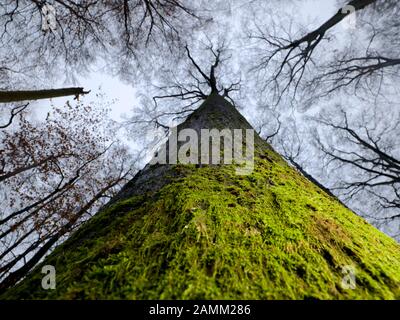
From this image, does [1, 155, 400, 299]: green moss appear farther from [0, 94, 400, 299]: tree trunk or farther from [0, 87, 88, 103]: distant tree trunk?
[0, 87, 88, 103]: distant tree trunk

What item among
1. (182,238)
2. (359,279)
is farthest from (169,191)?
(359,279)

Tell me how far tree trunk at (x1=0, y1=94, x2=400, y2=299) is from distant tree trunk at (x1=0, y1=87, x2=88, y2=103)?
3907 millimetres

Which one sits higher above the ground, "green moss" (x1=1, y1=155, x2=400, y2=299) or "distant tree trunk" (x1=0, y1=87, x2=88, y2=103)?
"distant tree trunk" (x1=0, y1=87, x2=88, y2=103)

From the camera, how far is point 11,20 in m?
6.79

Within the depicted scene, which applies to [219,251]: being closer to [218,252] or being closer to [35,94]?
[218,252]

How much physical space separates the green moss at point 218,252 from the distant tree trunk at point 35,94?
3908 millimetres

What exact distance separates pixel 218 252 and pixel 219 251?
1 centimetres

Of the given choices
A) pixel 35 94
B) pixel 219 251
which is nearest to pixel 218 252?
pixel 219 251

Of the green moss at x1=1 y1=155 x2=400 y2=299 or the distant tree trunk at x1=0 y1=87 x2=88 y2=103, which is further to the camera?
the distant tree trunk at x1=0 y1=87 x2=88 y2=103

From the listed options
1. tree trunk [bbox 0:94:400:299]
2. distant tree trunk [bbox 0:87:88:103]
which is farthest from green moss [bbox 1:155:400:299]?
distant tree trunk [bbox 0:87:88:103]

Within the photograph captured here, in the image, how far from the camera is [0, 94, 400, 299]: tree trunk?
3.20ft

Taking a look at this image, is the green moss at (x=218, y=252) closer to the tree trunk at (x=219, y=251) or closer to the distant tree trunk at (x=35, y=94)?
the tree trunk at (x=219, y=251)
